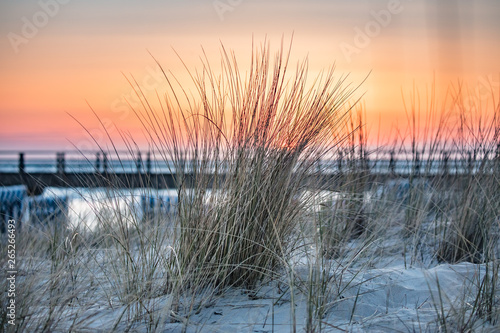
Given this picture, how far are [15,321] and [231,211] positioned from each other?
871mm

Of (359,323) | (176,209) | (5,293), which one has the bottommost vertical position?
(359,323)

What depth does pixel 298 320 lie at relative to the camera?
172 cm

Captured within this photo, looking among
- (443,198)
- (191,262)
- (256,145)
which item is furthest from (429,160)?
(191,262)

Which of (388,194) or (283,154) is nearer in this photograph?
(283,154)

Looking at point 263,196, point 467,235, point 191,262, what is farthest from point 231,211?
point 467,235

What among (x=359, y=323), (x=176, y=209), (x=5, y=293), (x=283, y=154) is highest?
(x=283, y=154)

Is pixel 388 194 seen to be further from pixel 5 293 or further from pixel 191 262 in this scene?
pixel 5 293

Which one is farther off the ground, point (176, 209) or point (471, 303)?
point (176, 209)

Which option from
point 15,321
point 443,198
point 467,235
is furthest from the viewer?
point 443,198

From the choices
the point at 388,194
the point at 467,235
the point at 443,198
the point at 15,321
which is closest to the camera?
the point at 15,321

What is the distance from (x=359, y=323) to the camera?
174 centimetres

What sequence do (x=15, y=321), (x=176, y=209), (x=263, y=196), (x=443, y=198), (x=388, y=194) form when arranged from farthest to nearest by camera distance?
(x=388, y=194) → (x=443, y=198) → (x=176, y=209) → (x=263, y=196) → (x=15, y=321)

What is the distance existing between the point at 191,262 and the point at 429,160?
2.47m

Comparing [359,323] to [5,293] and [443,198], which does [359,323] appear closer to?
[5,293]
